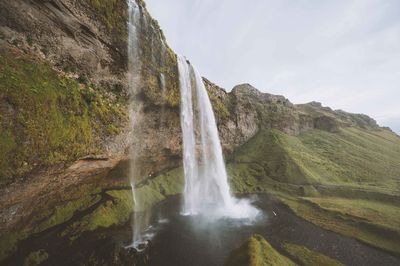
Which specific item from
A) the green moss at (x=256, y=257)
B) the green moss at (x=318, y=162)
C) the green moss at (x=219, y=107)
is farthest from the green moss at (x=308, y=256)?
the green moss at (x=219, y=107)

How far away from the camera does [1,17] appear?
603 inches

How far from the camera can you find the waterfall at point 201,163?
28.8 metres

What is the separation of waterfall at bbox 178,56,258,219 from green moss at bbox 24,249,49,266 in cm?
1440

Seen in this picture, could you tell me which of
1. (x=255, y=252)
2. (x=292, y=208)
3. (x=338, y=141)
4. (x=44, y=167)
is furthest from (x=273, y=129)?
(x=44, y=167)

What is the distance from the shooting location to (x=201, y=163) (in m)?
37.1

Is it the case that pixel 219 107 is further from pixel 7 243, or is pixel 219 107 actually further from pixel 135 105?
pixel 7 243

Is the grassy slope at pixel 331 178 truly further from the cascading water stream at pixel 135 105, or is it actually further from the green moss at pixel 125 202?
the cascading water stream at pixel 135 105

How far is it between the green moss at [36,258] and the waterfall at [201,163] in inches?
567

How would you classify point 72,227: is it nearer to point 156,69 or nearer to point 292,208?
point 156,69

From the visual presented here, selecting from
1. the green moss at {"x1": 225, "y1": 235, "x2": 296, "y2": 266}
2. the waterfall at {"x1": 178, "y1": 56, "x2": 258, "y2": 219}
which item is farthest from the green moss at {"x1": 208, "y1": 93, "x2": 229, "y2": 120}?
the green moss at {"x1": 225, "y1": 235, "x2": 296, "y2": 266}

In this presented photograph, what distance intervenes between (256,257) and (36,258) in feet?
49.1

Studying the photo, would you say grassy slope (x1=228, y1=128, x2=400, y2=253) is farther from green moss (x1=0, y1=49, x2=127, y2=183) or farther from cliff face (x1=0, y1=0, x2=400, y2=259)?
green moss (x1=0, y1=49, x2=127, y2=183)

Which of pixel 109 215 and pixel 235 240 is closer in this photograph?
pixel 235 240

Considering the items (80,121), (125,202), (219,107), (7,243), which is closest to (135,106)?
(80,121)
